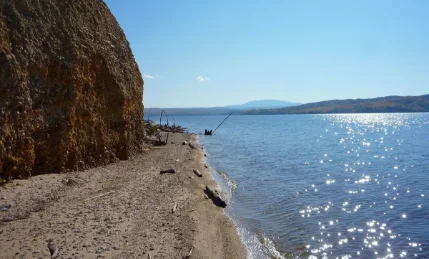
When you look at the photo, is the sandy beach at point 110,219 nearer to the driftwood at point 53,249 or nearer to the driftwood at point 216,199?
the driftwood at point 53,249

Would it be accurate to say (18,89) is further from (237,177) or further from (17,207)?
(237,177)

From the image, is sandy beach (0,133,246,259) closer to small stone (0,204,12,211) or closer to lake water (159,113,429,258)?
small stone (0,204,12,211)

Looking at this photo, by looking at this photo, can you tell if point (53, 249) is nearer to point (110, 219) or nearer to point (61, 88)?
point (110, 219)

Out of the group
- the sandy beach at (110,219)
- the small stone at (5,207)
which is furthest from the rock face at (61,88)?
the small stone at (5,207)

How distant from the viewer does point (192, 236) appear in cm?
964

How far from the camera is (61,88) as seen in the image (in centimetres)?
1413

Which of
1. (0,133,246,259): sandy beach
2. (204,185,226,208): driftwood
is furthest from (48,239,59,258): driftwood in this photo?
(204,185,226,208): driftwood

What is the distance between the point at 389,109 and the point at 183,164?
195535 mm

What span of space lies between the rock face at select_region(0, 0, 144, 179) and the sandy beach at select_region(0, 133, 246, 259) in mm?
1103

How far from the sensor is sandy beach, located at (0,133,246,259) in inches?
309

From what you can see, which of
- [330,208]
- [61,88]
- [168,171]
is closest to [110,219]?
[61,88]

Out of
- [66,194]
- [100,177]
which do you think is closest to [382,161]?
[100,177]

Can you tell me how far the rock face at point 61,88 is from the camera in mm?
11688

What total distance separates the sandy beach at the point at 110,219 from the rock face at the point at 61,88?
110cm
